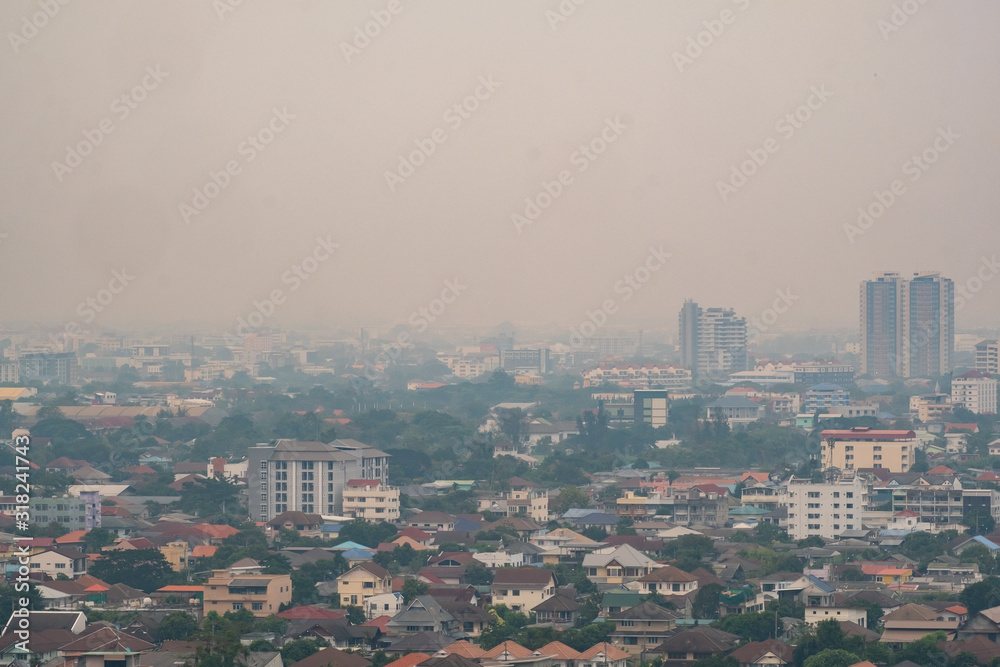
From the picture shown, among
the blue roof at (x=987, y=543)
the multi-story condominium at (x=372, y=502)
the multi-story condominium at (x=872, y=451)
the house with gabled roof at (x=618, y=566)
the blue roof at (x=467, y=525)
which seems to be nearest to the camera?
the house with gabled roof at (x=618, y=566)

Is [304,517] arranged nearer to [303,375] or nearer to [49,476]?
[49,476]

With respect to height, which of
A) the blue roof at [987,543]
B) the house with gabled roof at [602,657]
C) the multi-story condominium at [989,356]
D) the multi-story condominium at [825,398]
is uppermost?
the multi-story condominium at [989,356]

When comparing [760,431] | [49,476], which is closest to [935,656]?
[49,476]

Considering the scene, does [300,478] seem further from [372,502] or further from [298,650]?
[298,650]

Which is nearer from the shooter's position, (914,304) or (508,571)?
(508,571)

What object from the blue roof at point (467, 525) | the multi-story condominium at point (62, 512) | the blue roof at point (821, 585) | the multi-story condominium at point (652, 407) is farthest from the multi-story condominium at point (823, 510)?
the multi-story condominium at point (652, 407)

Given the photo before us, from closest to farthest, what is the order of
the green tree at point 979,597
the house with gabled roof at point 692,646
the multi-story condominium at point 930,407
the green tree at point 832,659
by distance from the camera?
the green tree at point 832,659, the house with gabled roof at point 692,646, the green tree at point 979,597, the multi-story condominium at point 930,407

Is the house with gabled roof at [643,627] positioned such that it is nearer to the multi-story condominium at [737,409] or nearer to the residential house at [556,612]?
the residential house at [556,612]
